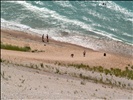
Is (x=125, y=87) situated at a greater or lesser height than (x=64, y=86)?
lesser

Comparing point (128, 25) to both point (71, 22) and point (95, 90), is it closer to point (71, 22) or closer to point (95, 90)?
point (71, 22)

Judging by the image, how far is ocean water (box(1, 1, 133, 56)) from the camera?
51906mm

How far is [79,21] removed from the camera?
61.3 metres

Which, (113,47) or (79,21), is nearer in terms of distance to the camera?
A: (113,47)

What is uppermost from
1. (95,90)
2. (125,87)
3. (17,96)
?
(17,96)

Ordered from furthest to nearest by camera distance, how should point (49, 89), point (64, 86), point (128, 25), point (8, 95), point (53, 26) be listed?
1. point (128, 25)
2. point (53, 26)
3. point (64, 86)
4. point (49, 89)
5. point (8, 95)

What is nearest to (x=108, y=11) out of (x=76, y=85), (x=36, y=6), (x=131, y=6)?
(x=131, y=6)

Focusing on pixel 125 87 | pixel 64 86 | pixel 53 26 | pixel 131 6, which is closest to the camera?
pixel 64 86

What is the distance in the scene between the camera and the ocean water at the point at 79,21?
51.9 m

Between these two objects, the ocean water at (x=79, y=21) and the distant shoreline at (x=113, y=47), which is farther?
the ocean water at (x=79, y=21)

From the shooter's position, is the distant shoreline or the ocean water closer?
the distant shoreline

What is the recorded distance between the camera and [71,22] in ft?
197

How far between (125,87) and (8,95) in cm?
1141

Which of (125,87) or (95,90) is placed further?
(125,87)
